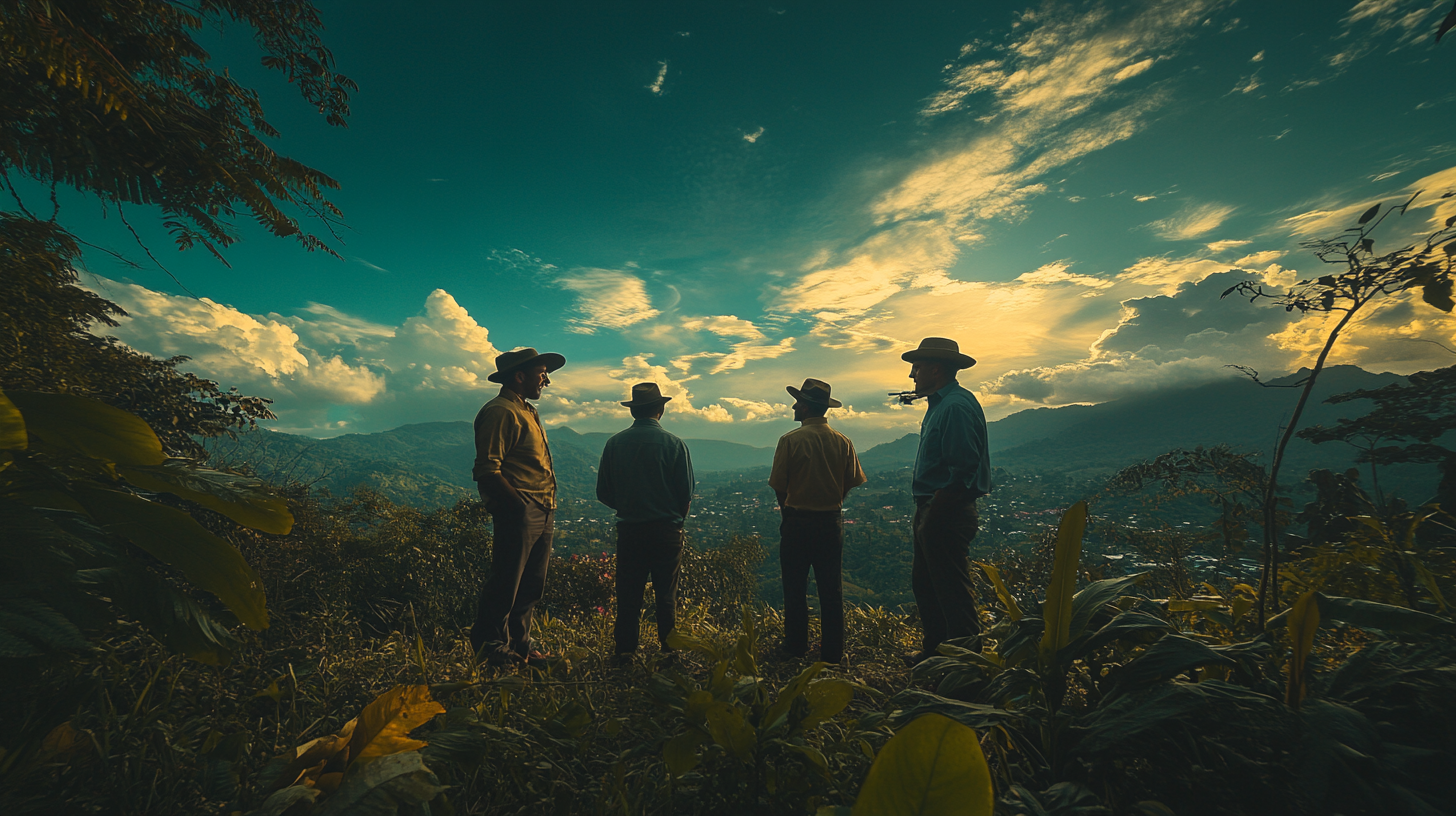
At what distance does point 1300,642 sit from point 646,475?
3645mm

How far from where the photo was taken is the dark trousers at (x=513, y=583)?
3670 mm

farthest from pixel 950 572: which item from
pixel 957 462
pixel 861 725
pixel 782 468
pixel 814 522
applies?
pixel 861 725

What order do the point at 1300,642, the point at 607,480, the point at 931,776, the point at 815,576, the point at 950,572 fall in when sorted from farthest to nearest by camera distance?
1. the point at 607,480
2. the point at 815,576
3. the point at 950,572
4. the point at 1300,642
5. the point at 931,776

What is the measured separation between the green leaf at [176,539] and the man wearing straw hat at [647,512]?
3.08m

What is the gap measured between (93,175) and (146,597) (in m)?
3.95

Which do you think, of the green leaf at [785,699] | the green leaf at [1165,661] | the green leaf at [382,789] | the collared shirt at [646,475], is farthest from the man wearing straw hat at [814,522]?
the green leaf at [382,789]

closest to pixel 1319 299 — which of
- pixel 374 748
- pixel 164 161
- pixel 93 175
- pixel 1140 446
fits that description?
pixel 374 748

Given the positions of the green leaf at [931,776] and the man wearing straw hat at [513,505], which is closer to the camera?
the green leaf at [931,776]

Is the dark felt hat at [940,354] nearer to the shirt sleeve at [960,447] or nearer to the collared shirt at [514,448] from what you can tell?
the shirt sleeve at [960,447]

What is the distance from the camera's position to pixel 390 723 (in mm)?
1154

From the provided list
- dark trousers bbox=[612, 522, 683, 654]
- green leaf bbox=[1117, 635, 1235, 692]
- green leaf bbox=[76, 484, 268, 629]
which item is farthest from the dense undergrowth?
dark trousers bbox=[612, 522, 683, 654]

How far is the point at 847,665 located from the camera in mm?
3762

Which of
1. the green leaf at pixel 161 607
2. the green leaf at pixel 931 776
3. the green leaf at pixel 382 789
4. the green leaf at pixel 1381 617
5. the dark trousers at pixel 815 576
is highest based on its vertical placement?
the green leaf at pixel 161 607

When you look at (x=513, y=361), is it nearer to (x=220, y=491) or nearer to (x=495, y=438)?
(x=495, y=438)
